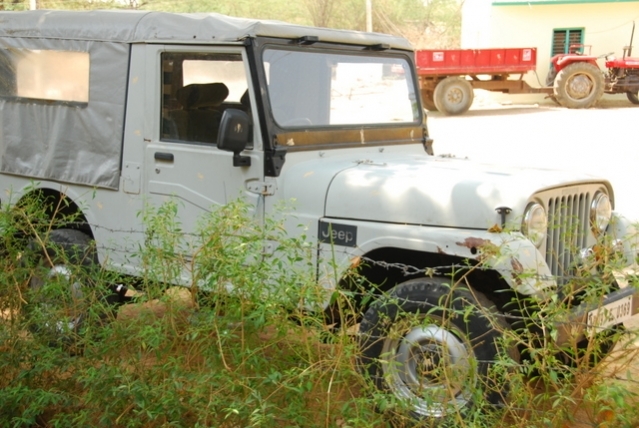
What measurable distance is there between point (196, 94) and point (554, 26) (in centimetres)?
1969

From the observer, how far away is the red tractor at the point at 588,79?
67.4 ft

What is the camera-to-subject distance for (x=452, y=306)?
3.86 m

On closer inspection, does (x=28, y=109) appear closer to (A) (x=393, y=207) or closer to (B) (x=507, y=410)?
(A) (x=393, y=207)

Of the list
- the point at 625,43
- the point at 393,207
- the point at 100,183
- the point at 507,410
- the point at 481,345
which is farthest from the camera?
the point at 625,43

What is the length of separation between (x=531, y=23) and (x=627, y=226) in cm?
1965

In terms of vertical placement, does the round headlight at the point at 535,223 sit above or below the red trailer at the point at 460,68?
below

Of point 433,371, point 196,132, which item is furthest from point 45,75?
point 433,371

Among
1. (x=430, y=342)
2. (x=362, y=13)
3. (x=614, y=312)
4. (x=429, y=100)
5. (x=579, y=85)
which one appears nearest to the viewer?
(x=430, y=342)

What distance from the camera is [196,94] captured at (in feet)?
16.5

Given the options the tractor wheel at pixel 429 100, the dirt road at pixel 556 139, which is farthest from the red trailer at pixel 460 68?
the dirt road at pixel 556 139

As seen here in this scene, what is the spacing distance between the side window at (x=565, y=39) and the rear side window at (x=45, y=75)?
1939 cm

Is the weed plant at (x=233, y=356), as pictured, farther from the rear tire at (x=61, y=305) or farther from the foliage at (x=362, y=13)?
the foliage at (x=362, y=13)

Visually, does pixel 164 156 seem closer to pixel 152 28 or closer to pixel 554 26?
pixel 152 28

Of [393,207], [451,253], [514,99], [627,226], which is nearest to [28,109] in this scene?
[393,207]
